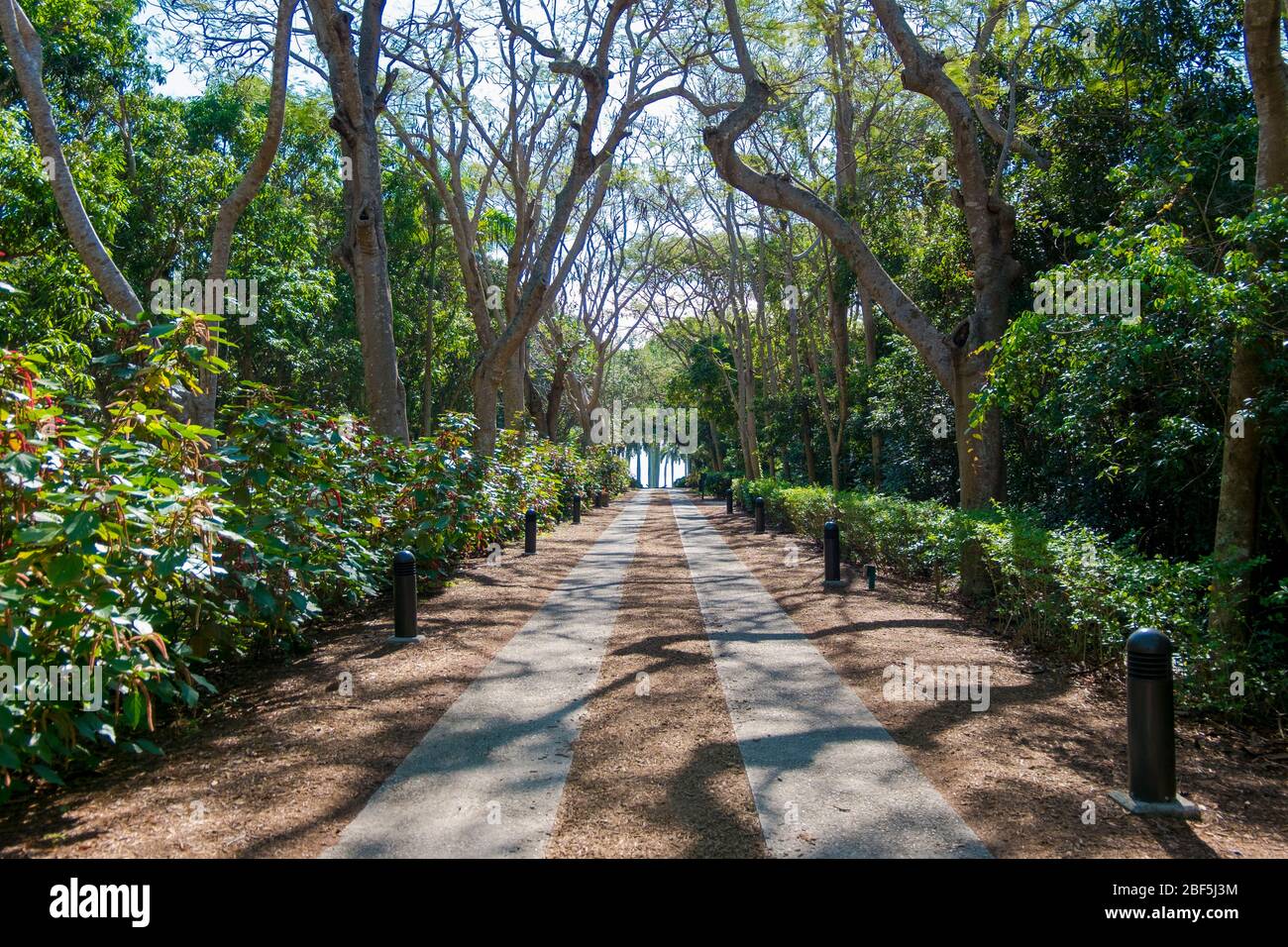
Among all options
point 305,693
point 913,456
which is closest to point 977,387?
point 913,456

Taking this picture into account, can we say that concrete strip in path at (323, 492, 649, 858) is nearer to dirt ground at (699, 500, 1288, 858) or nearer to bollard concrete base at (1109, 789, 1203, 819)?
dirt ground at (699, 500, 1288, 858)

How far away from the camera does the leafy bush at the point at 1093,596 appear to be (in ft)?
17.5

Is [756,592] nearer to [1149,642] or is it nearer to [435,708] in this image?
[435,708]

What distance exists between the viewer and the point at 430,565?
9.85 m

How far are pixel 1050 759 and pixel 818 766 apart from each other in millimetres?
1402

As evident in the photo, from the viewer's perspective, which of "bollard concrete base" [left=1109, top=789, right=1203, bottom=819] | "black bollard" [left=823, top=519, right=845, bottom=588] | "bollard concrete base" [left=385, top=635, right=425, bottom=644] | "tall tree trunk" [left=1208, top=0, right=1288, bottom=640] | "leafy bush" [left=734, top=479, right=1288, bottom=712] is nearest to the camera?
"bollard concrete base" [left=1109, top=789, right=1203, bottom=819]

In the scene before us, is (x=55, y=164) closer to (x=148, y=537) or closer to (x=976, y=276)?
(x=148, y=537)

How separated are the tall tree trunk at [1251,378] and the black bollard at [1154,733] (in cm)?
220

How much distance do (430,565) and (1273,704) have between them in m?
8.10

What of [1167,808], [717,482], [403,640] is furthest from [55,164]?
[717,482]

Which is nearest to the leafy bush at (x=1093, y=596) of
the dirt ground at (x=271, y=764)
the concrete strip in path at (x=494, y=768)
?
the concrete strip in path at (x=494, y=768)

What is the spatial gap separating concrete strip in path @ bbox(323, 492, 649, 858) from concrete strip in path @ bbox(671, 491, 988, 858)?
1112 mm

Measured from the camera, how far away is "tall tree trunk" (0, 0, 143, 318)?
815 centimetres

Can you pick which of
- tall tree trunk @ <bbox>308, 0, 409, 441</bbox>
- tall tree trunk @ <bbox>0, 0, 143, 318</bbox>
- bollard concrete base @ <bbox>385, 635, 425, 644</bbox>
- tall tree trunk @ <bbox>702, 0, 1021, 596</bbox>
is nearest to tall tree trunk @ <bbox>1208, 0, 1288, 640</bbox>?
tall tree trunk @ <bbox>702, 0, 1021, 596</bbox>
